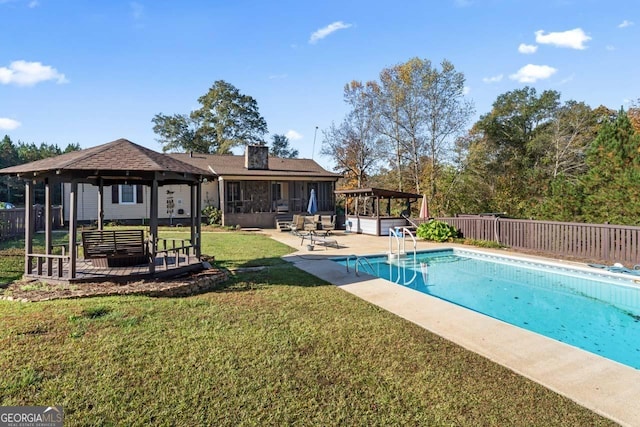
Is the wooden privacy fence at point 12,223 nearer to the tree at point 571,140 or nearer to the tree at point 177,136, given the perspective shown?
the tree at point 177,136

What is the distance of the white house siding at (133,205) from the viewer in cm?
2044

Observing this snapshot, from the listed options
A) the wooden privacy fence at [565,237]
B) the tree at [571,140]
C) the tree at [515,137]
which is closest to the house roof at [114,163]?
the wooden privacy fence at [565,237]

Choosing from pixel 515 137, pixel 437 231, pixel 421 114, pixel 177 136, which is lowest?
pixel 437 231

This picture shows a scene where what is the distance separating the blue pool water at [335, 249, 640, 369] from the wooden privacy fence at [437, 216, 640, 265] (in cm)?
156

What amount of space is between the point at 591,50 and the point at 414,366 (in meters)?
22.5

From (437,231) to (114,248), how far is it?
501 inches

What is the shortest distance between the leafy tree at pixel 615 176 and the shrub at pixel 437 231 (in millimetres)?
4965

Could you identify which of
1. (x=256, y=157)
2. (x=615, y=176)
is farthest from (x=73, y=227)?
(x=256, y=157)

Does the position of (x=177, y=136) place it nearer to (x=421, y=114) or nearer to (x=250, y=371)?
(x=421, y=114)

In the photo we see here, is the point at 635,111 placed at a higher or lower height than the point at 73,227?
higher

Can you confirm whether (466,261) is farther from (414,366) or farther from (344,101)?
(344,101)

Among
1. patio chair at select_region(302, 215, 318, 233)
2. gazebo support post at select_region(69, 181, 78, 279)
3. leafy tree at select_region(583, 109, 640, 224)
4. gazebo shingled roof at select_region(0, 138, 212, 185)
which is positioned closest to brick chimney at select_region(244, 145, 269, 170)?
patio chair at select_region(302, 215, 318, 233)

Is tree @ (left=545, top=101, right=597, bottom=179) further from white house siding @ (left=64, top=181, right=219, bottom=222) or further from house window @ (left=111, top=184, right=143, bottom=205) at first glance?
house window @ (left=111, top=184, right=143, bottom=205)

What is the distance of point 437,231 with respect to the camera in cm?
1583
